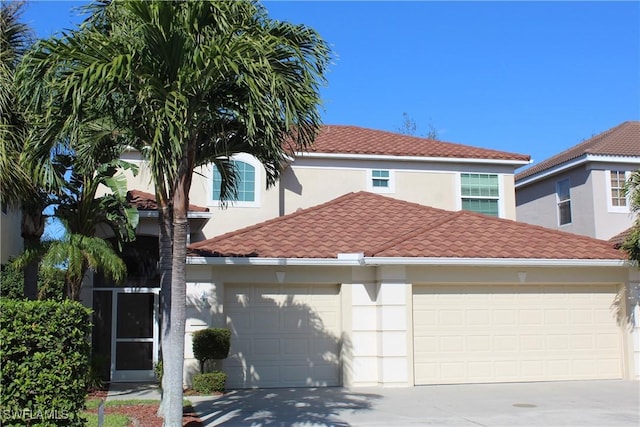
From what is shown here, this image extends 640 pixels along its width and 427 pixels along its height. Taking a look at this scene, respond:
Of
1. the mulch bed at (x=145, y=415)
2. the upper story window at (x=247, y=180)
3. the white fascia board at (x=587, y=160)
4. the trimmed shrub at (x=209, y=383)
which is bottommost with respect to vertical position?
the mulch bed at (x=145, y=415)

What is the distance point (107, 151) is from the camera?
11523 millimetres

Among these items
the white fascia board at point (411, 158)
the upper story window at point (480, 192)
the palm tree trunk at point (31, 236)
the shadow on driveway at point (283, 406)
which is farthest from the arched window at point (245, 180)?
the upper story window at point (480, 192)

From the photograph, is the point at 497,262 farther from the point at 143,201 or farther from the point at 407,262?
the point at 143,201

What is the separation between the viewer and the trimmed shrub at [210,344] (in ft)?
46.8

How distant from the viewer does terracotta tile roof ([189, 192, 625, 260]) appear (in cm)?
1552

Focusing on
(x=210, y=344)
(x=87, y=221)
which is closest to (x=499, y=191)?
(x=210, y=344)

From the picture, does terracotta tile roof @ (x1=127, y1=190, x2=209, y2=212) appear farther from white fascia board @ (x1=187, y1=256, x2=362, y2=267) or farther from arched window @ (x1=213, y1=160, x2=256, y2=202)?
white fascia board @ (x1=187, y1=256, x2=362, y2=267)

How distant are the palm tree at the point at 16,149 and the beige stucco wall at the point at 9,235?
11.0 ft

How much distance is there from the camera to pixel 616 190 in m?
23.1

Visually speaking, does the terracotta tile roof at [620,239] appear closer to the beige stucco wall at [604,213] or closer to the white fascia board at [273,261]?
the beige stucco wall at [604,213]

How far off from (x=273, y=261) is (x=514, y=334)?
5863 millimetres

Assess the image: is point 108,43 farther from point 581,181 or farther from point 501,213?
point 581,181

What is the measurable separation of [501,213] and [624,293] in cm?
592

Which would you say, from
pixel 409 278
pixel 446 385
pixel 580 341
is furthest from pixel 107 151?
pixel 580 341
